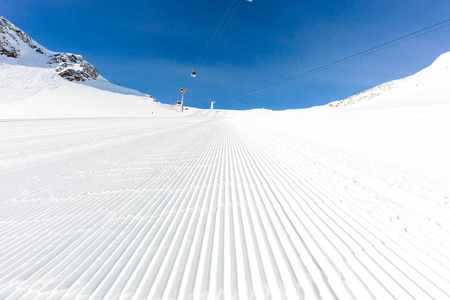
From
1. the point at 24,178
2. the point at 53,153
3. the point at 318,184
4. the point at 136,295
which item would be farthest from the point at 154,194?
the point at 53,153

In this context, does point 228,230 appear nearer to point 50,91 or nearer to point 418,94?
point 418,94

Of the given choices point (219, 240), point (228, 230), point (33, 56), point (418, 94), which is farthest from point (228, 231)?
point (33, 56)

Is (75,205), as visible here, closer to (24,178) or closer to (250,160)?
(24,178)

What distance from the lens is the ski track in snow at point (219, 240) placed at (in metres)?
1.54

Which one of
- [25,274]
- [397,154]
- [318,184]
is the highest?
[397,154]

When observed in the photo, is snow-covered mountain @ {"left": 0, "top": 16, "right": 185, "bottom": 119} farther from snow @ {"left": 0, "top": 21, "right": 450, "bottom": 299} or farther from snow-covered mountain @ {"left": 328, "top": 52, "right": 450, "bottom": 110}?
snow-covered mountain @ {"left": 328, "top": 52, "right": 450, "bottom": 110}

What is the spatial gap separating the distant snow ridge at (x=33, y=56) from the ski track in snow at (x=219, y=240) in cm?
7558

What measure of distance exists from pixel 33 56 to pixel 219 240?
10255 cm

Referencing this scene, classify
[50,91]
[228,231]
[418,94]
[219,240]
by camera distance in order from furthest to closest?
Result: [50,91] < [418,94] < [228,231] < [219,240]

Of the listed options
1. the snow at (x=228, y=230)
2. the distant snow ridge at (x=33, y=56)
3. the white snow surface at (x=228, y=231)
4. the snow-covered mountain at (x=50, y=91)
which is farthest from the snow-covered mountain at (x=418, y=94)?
the distant snow ridge at (x=33, y=56)

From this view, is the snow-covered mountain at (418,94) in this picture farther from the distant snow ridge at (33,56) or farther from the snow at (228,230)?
the distant snow ridge at (33,56)

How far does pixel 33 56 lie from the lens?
217ft

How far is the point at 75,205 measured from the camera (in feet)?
9.98

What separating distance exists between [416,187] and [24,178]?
8692 millimetres
